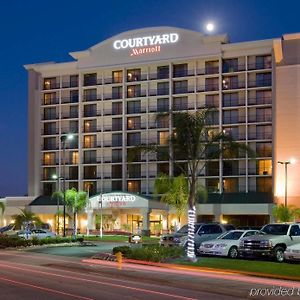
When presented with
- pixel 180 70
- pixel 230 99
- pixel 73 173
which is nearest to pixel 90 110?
pixel 73 173

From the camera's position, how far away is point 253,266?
27.5m

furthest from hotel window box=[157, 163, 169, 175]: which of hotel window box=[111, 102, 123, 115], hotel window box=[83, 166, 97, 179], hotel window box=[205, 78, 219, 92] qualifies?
hotel window box=[205, 78, 219, 92]

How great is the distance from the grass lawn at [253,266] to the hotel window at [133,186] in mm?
63496

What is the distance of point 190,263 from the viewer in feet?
97.6

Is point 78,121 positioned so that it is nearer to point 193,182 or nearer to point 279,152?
point 279,152

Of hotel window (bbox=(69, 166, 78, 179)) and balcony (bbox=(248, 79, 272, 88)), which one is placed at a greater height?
balcony (bbox=(248, 79, 272, 88))

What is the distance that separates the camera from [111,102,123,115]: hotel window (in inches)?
3826

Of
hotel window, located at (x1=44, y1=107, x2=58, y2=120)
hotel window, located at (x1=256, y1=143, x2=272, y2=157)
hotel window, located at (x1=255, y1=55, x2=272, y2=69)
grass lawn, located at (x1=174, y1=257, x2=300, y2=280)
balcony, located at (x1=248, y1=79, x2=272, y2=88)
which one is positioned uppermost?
hotel window, located at (x1=255, y1=55, x2=272, y2=69)

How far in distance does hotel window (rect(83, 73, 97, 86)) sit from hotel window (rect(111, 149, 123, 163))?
1158cm

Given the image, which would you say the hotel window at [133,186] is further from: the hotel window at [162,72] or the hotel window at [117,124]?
the hotel window at [162,72]

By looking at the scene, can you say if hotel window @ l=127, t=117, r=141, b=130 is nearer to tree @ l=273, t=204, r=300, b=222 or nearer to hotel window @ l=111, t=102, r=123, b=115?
hotel window @ l=111, t=102, r=123, b=115

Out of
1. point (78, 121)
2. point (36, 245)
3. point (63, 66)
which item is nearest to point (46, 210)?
point (78, 121)

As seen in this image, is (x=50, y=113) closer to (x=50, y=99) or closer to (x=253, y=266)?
(x=50, y=99)

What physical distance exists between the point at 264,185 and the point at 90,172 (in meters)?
27.5
